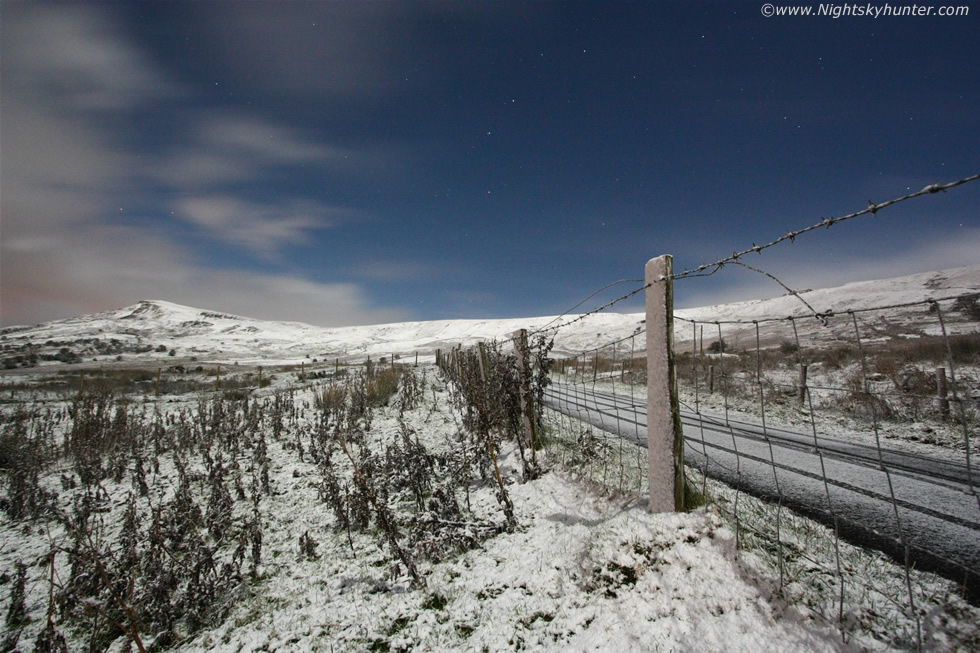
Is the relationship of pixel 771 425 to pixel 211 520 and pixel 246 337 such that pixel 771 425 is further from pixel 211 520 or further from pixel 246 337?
pixel 246 337

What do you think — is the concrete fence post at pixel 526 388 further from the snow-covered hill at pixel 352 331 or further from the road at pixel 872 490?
the snow-covered hill at pixel 352 331

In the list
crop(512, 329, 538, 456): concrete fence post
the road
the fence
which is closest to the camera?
the fence

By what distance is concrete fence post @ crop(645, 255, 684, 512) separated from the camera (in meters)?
2.95

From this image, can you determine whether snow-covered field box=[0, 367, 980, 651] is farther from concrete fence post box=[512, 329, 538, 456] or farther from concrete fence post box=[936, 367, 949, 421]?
concrete fence post box=[936, 367, 949, 421]

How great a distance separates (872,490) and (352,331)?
118171 millimetres

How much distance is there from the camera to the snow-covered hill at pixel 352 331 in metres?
42.8

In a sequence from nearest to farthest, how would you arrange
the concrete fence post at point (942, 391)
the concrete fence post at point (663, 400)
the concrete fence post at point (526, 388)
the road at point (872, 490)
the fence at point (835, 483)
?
the fence at point (835, 483) < the road at point (872, 490) < the concrete fence post at point (663, 400) < the concrete fence post at point (526, 388) < the concrete fence post at point (942, 391)

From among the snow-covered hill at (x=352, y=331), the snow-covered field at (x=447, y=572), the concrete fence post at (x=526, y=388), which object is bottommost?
the snow-covered field at (x=447, y=572)

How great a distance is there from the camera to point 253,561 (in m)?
4.23

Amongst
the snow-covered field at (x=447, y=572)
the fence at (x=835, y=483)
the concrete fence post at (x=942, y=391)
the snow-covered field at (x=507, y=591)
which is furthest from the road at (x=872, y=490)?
the concrete fence post at (x=942, y=391)

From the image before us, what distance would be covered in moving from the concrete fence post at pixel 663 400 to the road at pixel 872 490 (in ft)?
1.36

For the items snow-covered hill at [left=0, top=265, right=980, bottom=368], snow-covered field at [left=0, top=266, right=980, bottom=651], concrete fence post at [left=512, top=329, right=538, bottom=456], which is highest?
snow-covered hill at [left=0, top=265, right=980, bottom=368]

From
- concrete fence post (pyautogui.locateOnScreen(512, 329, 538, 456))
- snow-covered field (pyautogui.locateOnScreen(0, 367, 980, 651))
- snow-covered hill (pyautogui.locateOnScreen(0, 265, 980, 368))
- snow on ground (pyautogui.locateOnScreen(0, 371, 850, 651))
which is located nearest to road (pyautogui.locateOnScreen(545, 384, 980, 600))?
snow-covered field (pyautogui.locateOnScreen(0, 367, 980, 651))

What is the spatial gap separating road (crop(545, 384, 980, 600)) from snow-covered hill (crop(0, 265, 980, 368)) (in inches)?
442
